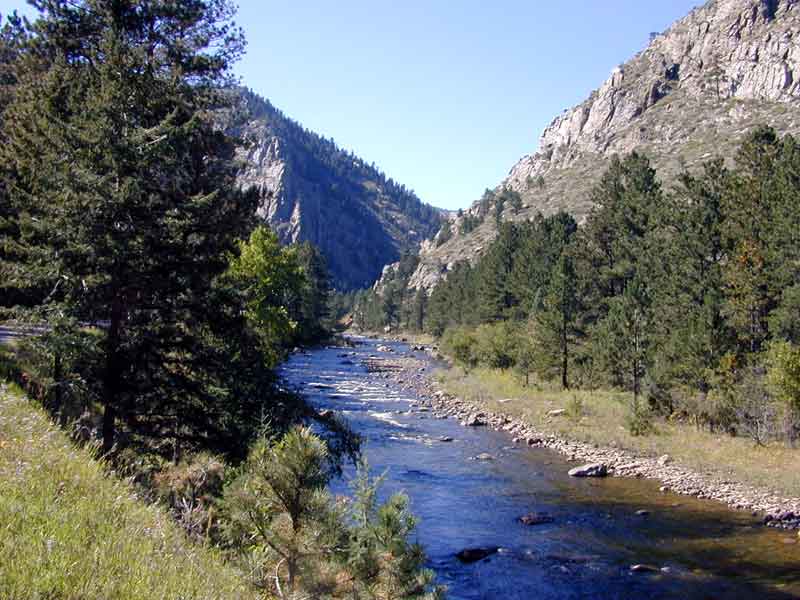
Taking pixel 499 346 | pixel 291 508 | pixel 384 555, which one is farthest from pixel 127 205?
pixel 499 346

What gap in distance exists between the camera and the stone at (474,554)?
16328mm

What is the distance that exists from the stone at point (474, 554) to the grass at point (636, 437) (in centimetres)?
1196

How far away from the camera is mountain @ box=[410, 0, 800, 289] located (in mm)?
97344

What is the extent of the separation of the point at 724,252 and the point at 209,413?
29854 millimetres

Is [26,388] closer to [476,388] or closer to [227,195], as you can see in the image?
[227,195]

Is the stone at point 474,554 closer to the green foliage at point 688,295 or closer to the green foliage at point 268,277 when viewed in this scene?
the green foliage at point 268,277

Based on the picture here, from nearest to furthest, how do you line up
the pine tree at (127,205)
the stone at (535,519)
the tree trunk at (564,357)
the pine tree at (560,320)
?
the pine tree at (127,205) → the stone at (535,519) → the pine tree at (560,320) → the tree trunk at (564,357)

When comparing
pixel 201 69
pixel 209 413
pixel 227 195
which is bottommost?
pixel 209 413

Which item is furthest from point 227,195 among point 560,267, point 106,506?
point 560,267

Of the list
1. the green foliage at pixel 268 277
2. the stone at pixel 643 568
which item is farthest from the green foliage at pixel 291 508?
the green foliage at pixel 268 277

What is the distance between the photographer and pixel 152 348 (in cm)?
1330

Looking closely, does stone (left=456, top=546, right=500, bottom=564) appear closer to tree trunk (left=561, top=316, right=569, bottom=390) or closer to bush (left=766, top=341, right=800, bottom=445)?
bush (left=766, top=341, right=800, bottom=445)

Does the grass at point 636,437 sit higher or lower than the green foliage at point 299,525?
lower

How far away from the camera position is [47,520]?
3.94 m
